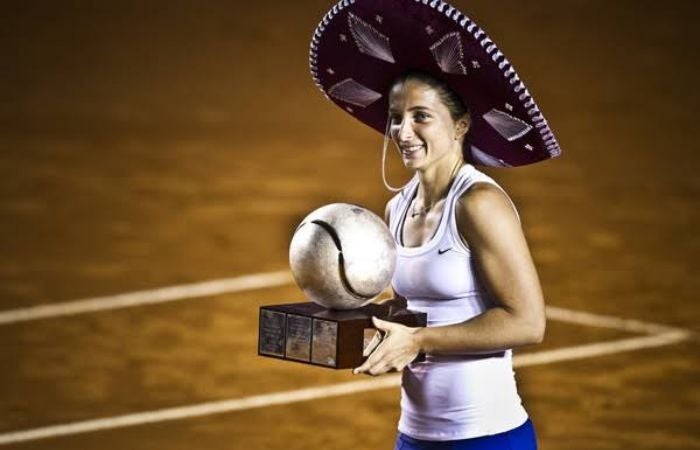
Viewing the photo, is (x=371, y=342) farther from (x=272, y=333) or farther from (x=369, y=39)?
(x=369, y=39)

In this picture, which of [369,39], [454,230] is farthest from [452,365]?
[369,39]

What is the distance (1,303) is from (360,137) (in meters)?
3.55

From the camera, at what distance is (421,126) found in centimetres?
329

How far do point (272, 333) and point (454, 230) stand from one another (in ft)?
1.47

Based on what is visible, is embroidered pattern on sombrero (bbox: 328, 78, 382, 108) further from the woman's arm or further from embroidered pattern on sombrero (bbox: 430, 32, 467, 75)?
the woman's arm

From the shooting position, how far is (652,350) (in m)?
6.52

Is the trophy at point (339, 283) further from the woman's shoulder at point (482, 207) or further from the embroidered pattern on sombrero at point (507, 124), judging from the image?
the embroidered pattern on sombrero at point (507, 124)

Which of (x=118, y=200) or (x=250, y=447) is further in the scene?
(x=118, y=200)

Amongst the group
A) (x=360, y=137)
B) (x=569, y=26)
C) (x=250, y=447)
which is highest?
(x=569, y=26)

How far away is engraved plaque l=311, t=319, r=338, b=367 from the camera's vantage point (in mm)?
3090

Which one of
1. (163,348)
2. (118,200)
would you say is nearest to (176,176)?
(118,200)

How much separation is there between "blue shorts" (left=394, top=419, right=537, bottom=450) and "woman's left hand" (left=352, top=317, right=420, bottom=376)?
0.75 ft

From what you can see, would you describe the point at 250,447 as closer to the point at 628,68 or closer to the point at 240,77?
the point at 240,77

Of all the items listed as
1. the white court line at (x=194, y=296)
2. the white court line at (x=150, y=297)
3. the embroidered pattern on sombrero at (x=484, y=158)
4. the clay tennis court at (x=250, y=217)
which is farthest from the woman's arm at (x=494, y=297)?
the white court line at (x=150, y=297)
